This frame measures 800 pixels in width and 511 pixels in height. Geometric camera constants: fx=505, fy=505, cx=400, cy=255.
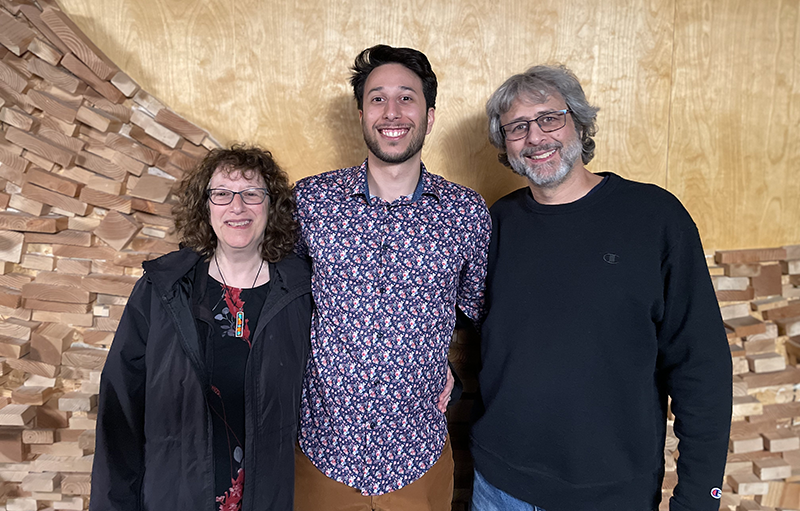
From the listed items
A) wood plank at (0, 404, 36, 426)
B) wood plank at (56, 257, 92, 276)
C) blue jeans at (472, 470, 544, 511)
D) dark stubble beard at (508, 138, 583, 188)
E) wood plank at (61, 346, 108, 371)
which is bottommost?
blue jeans at (472, 470, 544, 511)

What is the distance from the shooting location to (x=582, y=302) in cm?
164

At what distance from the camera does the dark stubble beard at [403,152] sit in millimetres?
1795

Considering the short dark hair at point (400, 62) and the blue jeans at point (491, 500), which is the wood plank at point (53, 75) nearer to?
the short dark hair at point (400, 62)

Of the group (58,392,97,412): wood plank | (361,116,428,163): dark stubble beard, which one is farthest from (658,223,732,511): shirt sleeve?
(58,392,97,412): wood plank

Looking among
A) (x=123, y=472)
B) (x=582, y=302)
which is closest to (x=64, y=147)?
(x=123, y=472)

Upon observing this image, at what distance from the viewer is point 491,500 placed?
180cm

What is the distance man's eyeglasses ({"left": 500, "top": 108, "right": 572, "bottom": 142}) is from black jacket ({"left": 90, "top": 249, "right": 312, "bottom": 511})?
41.3 inches

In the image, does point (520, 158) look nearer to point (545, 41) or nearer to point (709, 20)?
point (545, 41)

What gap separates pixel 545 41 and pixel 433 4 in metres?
0.54

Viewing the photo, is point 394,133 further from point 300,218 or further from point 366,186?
point 300,218

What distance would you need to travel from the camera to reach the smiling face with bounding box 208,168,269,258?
1.67 metres

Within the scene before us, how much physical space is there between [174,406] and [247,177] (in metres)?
0.78

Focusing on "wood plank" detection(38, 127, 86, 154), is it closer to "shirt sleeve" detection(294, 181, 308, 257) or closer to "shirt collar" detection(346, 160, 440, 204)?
"shirt sleeve" detection(294, 181, 308, 257)

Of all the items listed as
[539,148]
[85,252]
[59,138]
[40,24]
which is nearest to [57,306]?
[85,252]
